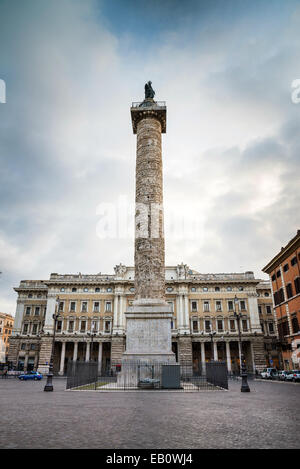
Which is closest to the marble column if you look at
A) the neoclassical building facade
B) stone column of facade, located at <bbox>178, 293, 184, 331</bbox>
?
the neoclassical building facade

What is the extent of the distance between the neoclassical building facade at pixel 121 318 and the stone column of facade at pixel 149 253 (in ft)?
99.6

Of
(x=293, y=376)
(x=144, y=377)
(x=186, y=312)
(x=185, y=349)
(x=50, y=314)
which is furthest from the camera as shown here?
(x=50, y=314)

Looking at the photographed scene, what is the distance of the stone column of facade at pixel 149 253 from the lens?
2009 centimetres

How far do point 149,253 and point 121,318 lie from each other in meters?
31.6

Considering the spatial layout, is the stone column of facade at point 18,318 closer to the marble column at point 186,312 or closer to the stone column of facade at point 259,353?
the marble column at point 186,312

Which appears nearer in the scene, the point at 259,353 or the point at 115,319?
the point at 259,353

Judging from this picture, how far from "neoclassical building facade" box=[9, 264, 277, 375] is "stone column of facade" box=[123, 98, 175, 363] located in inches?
1195

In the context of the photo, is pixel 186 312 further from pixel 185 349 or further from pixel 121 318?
pixel 121 318

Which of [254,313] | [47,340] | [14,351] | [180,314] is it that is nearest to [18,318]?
[14,351]

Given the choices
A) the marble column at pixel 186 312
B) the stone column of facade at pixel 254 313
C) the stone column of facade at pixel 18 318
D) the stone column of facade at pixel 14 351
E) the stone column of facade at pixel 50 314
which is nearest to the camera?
the stone column of facade at pixel 254 313

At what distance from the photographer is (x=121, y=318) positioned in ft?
168

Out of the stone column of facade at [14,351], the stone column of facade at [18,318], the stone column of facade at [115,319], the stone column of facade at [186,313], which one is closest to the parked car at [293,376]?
the stone column of facade at [186,313]
